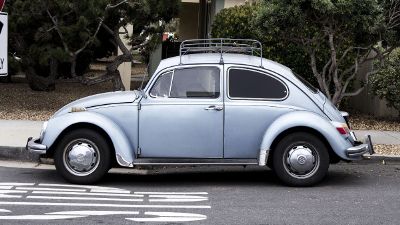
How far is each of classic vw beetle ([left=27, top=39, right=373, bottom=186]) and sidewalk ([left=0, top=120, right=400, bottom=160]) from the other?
7.61 ft

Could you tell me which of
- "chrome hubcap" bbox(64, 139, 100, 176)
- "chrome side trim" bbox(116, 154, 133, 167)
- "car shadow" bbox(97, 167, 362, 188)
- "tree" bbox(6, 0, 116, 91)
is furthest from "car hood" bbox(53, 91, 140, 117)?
"tree" bbox(6, 0, 116, 91)

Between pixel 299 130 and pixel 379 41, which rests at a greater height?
pixel 379 41

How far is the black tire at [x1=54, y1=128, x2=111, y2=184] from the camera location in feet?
26.1

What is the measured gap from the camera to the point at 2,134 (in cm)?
1112

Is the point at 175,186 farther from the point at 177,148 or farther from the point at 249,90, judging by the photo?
the point at 249,90

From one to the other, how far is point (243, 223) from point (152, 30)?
341 inches

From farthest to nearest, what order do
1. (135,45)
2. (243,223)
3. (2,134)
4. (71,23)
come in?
(135,45)
(71,23)
(2,134)
(243,223)

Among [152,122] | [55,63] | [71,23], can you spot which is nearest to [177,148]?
[152,122]

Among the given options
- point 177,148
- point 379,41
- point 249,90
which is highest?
point 379,41

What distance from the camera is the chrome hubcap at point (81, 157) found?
794 cm

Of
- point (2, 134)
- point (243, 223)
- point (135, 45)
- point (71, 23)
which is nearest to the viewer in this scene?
point (243, 223)

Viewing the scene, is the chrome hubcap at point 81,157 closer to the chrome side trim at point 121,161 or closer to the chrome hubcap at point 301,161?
the chrome side trim at point 121,161

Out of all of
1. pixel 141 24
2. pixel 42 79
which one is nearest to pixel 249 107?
pixel 141 24

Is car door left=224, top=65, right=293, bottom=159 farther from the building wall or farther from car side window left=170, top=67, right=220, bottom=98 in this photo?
the building wall
